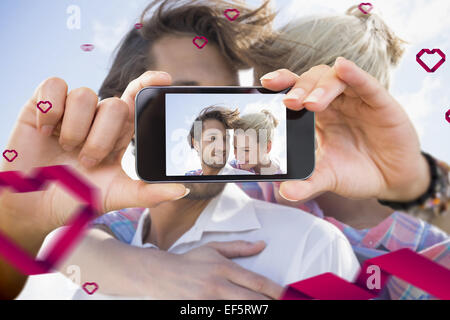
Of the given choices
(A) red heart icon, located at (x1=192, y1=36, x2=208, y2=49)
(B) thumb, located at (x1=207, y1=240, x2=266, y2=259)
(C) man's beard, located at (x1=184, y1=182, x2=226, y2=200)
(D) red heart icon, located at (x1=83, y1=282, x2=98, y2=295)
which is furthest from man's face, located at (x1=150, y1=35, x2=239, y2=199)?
(D) red heart icon, located at (x1=83, y1=282, x2=98, y2=295)

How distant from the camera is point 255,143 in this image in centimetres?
49

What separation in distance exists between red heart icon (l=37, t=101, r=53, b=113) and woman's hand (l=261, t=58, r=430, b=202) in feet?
0.87

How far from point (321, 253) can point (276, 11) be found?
0.44 metres

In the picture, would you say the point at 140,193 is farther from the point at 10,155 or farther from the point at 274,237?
the point at 274,237

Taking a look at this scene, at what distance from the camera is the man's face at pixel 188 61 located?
671 mm

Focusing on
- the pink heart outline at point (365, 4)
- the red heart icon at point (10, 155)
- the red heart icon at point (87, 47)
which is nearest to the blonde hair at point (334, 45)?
the pink heart outline at point (365, 4)

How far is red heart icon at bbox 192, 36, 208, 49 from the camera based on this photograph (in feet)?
2.21

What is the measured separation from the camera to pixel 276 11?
0.65 m

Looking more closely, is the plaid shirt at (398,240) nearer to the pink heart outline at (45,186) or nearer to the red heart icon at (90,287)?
the red heart icon at (90,287)

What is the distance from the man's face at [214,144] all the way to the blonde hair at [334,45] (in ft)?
0.68

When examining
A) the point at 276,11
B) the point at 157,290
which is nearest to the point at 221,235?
the point at 157,290

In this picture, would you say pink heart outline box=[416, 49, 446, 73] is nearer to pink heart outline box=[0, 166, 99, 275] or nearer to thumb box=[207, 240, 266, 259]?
thumb box=[207, 240, 266, 259]
